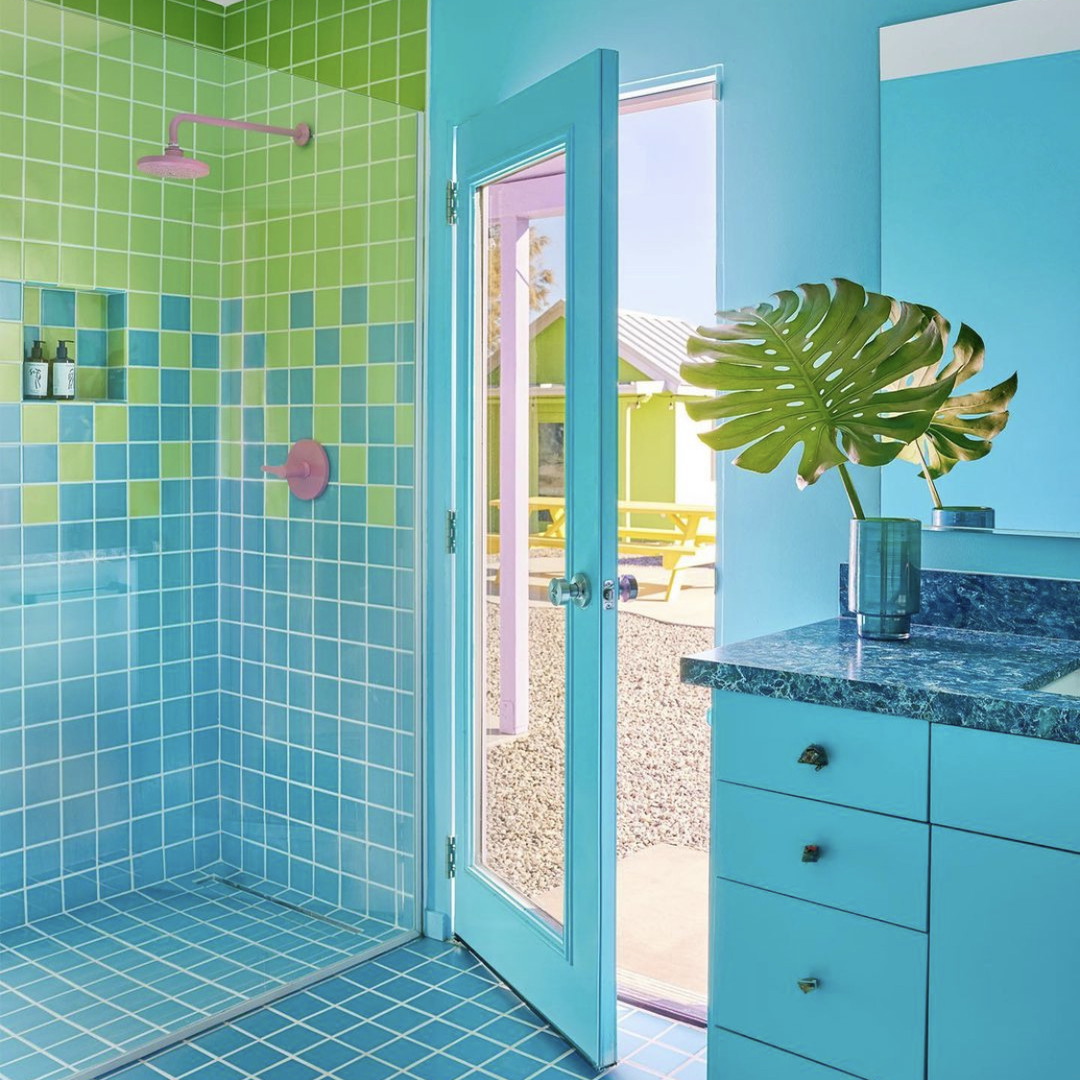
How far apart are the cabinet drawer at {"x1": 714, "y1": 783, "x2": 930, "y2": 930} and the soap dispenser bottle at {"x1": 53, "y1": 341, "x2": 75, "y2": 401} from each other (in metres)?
1.61

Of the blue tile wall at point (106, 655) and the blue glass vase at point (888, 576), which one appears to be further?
the blue tile wall at point (106, 655)

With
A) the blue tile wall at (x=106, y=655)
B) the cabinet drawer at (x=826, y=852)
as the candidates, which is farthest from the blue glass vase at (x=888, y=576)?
the blue tile wall at (x=106, y=655)

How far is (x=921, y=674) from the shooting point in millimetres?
1739

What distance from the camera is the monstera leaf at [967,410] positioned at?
6.89ft

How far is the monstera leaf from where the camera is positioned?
2.10 meters

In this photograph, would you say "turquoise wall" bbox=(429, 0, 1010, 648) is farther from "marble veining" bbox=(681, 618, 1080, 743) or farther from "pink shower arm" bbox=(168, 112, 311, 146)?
"pink shower arm" bbox=(168, 112, 311, 146)

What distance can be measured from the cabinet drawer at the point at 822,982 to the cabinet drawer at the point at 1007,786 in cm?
20

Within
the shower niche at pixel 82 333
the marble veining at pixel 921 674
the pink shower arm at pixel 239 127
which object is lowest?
the marble veining at pixel 921 674

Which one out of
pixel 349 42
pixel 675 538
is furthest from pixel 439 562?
pixel 675 538

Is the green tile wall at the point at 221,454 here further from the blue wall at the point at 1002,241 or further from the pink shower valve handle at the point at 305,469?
the blue wall at the point at 1002,241

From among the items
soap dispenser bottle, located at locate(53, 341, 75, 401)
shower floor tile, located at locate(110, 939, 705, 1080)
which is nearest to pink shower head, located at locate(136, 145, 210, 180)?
soap dispenser bottle, located at locate(53, 341, 75, 401)


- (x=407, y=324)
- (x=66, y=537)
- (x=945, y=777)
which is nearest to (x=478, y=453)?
(x=407, y=324)

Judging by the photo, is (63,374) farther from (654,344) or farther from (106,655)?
(654,344)

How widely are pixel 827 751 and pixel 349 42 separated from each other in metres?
2.24
